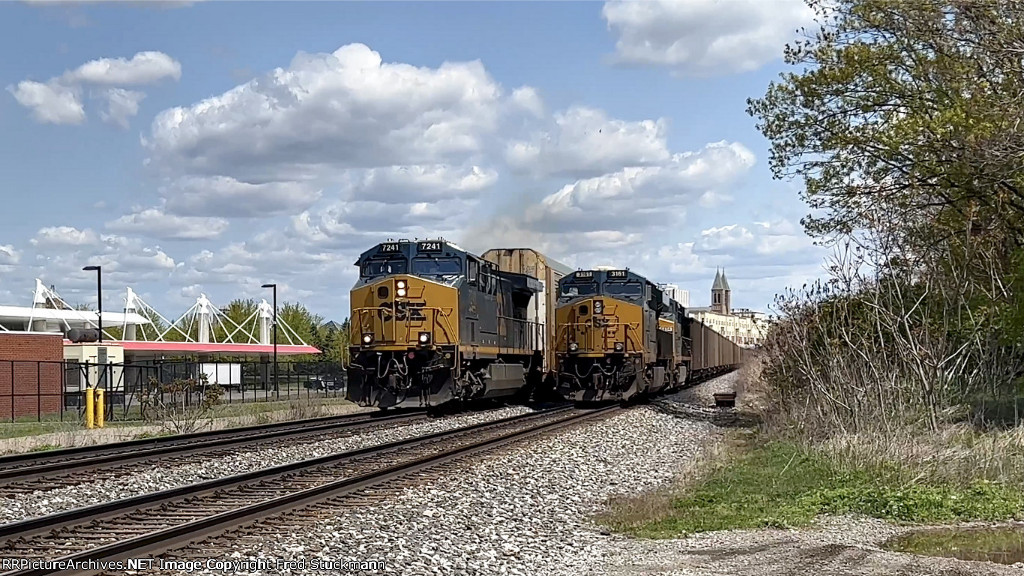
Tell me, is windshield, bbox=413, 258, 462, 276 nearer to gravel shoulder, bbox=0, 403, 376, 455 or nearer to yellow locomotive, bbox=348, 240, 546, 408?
yellow locomotive, bbox=348, 240, 546, 408

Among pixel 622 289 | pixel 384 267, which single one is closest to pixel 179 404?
pixel 384 267

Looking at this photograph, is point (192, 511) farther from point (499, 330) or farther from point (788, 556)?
point (499, 330)

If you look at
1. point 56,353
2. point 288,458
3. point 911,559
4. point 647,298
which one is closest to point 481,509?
point 911,559

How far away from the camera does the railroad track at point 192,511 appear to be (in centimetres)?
885

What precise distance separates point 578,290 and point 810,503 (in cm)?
1972

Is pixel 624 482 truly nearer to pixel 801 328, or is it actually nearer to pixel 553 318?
pixel 801 328

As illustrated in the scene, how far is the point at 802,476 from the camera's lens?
13.7 meters

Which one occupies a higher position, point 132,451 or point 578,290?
point 578,290

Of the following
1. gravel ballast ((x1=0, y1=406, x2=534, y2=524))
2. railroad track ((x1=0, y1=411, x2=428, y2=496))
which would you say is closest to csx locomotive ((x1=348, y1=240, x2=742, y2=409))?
railroad track ((x1=0, y1=411, x2=428, y2=496))

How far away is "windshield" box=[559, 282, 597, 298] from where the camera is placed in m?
30.8

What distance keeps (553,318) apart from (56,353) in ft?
64.1

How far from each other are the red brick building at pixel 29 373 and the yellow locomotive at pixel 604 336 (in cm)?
1728

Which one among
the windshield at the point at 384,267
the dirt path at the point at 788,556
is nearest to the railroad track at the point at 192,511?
the dirt path at the point at 788,556

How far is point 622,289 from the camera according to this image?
30.6 m
